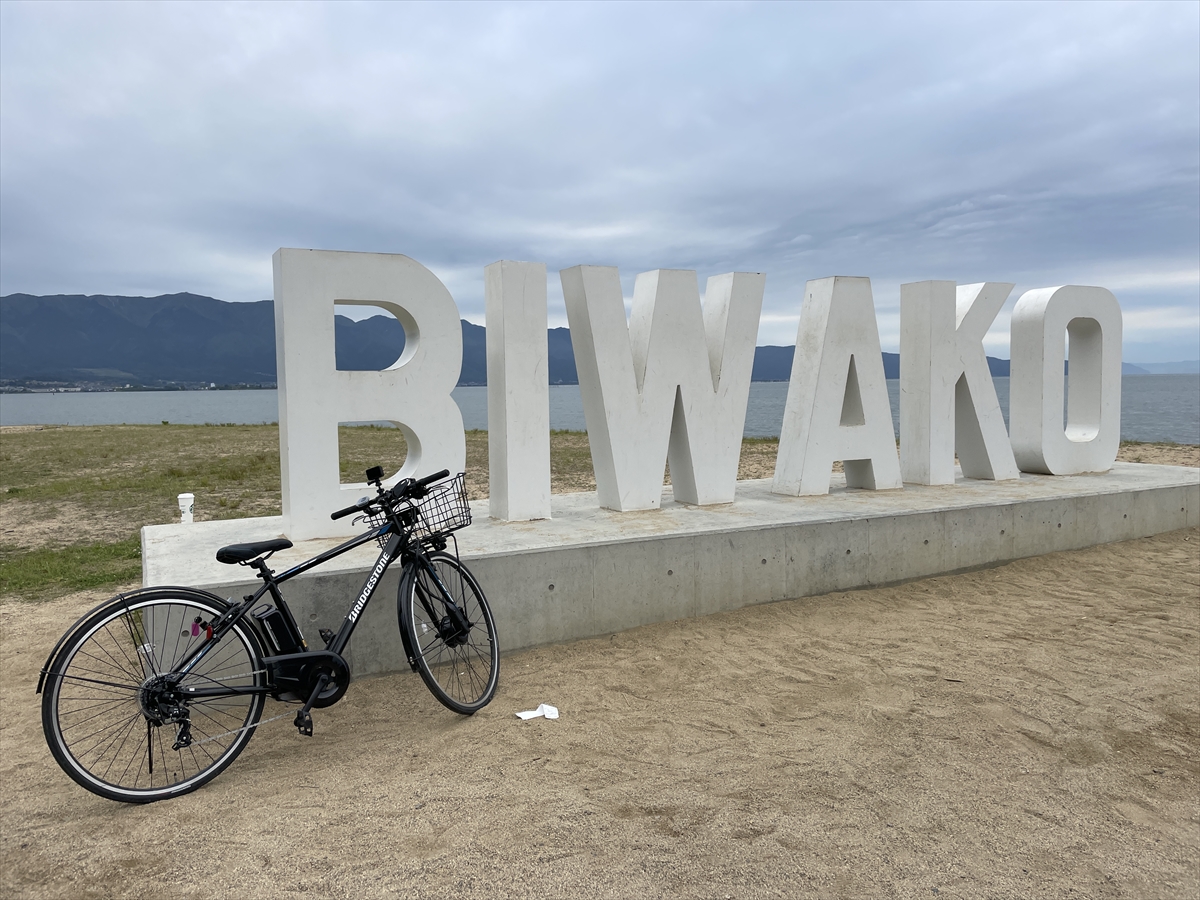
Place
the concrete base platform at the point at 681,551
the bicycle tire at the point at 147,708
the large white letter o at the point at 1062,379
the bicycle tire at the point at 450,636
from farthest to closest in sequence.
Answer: the large white letter o at the point at 1062,379 < the concrete base platform at the point at 681,551 < the bicycle tire at the point at 450,636 < the bicycle tire at the point at 147,708

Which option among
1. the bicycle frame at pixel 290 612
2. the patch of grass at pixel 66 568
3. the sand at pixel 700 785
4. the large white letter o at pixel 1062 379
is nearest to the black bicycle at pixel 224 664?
the bicycle frame at pixel 290 612

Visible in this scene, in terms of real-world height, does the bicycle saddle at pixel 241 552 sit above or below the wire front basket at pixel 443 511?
below

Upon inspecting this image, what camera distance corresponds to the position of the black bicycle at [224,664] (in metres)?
3.63

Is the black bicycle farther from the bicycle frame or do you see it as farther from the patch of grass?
the patch of grass

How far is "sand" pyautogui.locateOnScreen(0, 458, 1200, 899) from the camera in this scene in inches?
120

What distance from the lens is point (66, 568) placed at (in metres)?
8.34

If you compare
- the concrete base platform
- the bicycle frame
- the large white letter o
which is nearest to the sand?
the concrete base platform

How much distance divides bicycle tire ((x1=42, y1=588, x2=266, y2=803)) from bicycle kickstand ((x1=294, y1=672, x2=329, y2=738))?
0.65 ft

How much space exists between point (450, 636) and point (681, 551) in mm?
2303

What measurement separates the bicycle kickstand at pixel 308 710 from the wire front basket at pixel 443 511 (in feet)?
3.29

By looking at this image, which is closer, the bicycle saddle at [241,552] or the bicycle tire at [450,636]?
the bicycle saddle at [241,552]

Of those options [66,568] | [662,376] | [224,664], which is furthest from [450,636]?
[66,568]

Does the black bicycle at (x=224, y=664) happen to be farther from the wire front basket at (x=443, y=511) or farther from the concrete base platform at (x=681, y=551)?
the concrete base platform at (x=681, y=551)

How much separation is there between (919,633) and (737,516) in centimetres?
182
